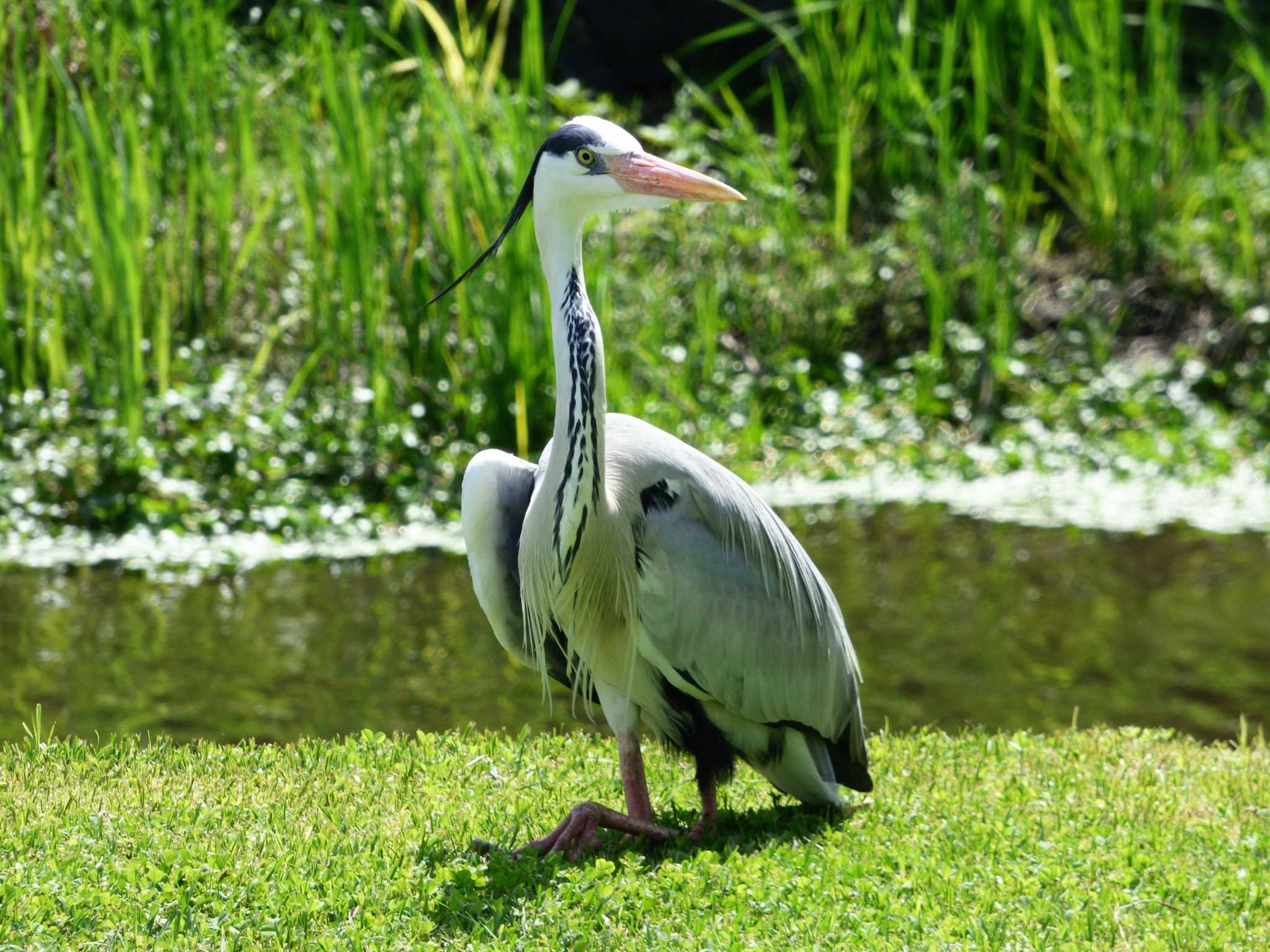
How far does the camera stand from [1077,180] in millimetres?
9695

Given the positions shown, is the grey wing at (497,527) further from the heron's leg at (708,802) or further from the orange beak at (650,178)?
the orange beak at (650,178)

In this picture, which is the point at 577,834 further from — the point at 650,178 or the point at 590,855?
the point at 650,178

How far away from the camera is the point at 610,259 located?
8.84 metres

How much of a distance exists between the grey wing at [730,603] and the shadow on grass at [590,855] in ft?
0.80

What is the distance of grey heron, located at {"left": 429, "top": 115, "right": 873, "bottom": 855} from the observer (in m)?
3.64

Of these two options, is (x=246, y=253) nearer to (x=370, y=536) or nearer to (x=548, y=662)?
(x=370, y=536)

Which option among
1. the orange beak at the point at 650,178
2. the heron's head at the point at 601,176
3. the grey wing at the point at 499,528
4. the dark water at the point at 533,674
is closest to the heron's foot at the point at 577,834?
the grey wing at the point at 499,528

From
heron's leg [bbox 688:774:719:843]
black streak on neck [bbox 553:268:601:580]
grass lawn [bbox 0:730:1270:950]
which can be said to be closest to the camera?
grass lawn [bbox 0:730:1270:950]

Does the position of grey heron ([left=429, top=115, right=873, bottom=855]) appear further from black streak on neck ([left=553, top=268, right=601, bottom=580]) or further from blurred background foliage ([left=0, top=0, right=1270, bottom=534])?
blurred background foliage ([left=0, top=0, right=1270, bottom=534])

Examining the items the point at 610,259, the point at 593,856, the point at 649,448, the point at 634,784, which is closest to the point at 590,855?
the point at 593,856

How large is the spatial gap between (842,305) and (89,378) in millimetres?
4257

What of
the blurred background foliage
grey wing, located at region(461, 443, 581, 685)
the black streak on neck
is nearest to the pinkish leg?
grey wing, located at region(461, 443, 581, 685)

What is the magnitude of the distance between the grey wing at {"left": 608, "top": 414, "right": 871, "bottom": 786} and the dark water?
145 centimetres

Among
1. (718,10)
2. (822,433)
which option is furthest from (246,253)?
(718,10)
